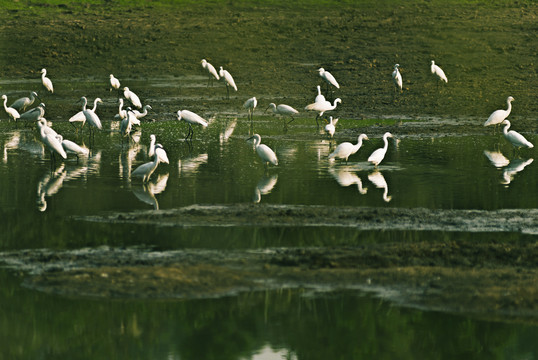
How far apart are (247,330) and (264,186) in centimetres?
662

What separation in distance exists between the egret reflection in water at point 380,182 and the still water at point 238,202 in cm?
3

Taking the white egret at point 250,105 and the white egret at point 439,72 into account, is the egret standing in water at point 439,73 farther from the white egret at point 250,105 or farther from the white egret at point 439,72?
the white egret at point 250,105

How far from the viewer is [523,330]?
8.66 meters

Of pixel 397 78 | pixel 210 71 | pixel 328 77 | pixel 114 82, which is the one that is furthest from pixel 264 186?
pixel 210 71

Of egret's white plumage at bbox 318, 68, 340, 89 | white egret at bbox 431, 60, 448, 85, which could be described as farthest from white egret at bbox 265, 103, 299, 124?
white egret at bbox 431, 60, 448, 85

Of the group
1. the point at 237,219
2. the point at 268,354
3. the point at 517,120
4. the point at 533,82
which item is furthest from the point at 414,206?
the point at 533,82

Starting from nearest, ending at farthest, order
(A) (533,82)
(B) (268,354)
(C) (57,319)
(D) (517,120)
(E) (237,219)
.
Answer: (B) (268,354)
(C) (57,319)
(E) (237,219)
(D) (517,120)
(A) (533,82)

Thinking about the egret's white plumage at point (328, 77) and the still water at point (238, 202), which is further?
the egret's white plumage at point (328, 77)

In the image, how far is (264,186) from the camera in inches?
601

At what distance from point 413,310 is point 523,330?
1024 millimetres

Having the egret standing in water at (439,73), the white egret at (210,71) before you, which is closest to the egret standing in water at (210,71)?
the white egret at (210,71)

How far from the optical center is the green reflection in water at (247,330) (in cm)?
837

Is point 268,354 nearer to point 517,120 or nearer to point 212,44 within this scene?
point 517,120

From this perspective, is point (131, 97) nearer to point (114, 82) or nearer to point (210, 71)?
point (114, 82)
